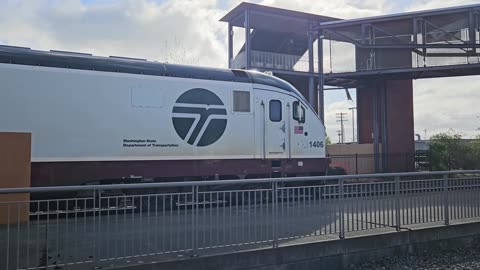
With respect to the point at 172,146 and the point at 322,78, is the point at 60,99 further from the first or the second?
the point at 322,78

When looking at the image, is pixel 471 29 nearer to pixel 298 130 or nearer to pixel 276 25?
pixel 276 25

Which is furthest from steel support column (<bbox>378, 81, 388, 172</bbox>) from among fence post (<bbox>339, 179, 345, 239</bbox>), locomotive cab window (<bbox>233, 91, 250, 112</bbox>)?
fence post (<bbox>339, 179, 345, 239</bbox>)

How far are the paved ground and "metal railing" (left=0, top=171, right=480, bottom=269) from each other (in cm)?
1

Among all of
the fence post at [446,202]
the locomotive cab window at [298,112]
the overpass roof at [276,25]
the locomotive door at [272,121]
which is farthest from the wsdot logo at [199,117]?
the overpass roof at [276,25]

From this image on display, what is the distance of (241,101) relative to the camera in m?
14.1

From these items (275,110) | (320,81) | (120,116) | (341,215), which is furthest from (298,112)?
(320,81)

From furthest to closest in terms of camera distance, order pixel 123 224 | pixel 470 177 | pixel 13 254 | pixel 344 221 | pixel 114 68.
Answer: pixel 114 68 < pixel 470 177 < pixel 344 221 < pixel 123 224 < pixel 13 254

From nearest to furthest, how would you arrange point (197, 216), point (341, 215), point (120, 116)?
→ point (197, 216) → point (341, 215) → point (120, 116)

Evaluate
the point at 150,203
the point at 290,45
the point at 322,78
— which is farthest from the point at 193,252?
the point at 290,45

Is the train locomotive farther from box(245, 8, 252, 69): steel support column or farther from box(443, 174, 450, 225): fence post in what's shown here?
box(245, 8, 252, 69): steel support column

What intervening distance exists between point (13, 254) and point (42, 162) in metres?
5.74

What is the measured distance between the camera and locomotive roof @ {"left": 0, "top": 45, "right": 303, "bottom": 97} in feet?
36.5

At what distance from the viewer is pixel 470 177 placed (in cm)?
998

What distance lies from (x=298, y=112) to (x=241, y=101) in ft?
7.35
